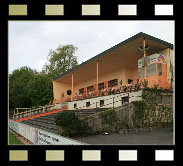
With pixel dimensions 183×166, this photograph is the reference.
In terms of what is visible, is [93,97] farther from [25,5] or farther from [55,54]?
[55,54]

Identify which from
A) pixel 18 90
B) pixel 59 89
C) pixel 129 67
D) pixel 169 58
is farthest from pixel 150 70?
pixel 18 90

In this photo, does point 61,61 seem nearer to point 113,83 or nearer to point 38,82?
point 38,82

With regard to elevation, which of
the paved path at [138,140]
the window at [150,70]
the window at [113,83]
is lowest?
the paved path at [138,140]

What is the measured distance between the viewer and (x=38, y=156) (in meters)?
3.59

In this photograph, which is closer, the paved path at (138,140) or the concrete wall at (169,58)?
the paved path at (138,140)

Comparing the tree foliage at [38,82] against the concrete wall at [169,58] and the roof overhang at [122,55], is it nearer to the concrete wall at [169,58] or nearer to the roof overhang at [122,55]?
the roof overhang at [122,55]

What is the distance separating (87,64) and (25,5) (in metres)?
17.4

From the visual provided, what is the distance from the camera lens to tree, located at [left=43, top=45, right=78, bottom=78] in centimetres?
4412

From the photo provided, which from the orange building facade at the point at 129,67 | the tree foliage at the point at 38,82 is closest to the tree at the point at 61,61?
the tree foliage at the point at 38,82

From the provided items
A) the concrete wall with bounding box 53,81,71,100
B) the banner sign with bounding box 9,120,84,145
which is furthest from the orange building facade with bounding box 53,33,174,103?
the banner sign with bounding box 9,120,84,145

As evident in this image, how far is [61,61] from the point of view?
44688 mm

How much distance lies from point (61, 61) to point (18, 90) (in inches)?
463

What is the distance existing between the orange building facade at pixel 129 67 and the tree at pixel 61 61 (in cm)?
1564

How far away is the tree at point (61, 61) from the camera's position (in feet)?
145
